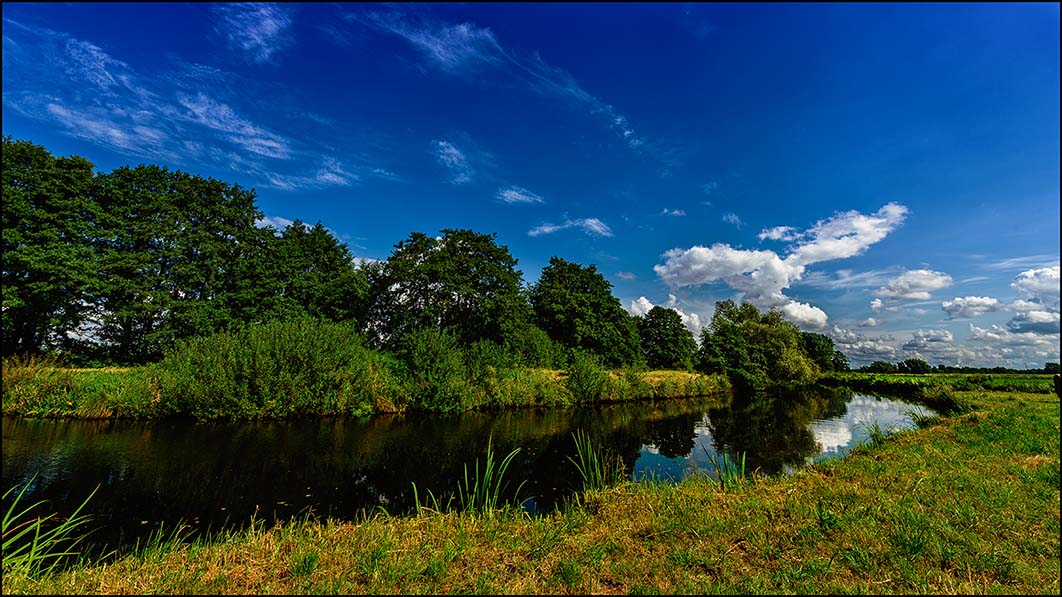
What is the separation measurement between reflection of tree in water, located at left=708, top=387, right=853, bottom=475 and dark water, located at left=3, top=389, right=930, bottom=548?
0.11 meters

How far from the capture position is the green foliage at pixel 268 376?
58.3 feet

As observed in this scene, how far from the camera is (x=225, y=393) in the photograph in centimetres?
1773

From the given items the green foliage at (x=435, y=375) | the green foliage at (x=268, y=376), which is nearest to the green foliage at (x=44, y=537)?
the green foliage at (x=268, y=376)

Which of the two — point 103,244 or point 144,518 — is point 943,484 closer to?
point 144,518

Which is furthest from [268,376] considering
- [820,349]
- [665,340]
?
[820,349]

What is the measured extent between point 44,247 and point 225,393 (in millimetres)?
20744

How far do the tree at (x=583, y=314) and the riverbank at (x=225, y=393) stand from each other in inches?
617

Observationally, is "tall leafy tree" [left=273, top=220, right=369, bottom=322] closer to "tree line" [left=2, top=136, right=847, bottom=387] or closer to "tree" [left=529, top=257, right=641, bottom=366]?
"tree line" [left=2, top=136, right=847, bottom=387]

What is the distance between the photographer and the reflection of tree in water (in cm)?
1493

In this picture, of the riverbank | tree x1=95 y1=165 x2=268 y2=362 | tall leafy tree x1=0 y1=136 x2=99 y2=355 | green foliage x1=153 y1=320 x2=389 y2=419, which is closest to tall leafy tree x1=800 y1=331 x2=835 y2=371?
the riverbank

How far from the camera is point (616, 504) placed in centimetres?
682

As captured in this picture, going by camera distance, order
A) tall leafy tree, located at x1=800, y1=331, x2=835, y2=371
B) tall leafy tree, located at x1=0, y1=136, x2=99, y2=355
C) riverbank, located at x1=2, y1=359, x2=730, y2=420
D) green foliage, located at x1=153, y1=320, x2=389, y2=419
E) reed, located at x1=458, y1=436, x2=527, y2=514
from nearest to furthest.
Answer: reed, located at x1=458, y1=436, x2=527, y2=514 < riverbank, located at x1=2, y1=359, x2=730, y2=420 < green foliage, located at x1=153, y1=320, x2=389, y2=419 < tall leafy tree, located at x1=0, y1=136, x2=99, y2=355 < tall leafy tree, located at x1=800, y1=331, x2=835, y2=371

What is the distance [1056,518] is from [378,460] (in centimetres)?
1500

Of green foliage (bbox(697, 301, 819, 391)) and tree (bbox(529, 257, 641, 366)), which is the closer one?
tree (bbox(529, 257, 641, 366))
